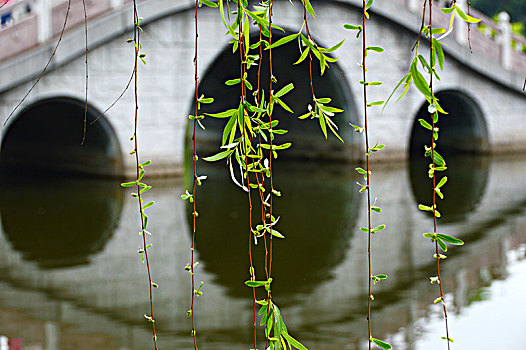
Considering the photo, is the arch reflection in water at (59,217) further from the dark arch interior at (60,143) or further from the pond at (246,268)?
the dark arch interior at (60,143)

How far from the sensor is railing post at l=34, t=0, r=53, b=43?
1046 centimetres

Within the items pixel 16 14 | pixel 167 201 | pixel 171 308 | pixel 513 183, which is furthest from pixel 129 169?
pixel 171 308

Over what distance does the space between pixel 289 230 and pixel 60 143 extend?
22.1 feet

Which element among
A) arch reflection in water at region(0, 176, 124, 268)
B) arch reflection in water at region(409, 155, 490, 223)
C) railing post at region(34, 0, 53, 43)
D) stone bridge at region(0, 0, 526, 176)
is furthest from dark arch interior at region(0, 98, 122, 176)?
arch reflection in water at region(409, 155, 490, 223)

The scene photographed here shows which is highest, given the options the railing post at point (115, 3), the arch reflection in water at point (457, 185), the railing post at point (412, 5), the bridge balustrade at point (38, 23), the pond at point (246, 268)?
the railing post at point (412, 5)

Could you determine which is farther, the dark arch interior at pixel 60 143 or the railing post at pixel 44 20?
the dark arch interior at pixel 60 143

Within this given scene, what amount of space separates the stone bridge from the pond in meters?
1.11

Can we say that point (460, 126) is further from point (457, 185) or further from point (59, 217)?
point (59, 217)

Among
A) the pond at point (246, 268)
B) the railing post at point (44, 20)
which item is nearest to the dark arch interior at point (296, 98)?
the pond at point (246, 268)

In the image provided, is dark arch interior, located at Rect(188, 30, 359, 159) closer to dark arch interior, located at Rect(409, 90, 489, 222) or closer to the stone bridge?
the stone bridge

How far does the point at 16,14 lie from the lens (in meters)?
11.8

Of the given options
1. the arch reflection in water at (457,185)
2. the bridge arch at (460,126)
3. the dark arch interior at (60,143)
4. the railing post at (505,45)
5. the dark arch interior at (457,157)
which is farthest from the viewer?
the bridge arch at (460,126)

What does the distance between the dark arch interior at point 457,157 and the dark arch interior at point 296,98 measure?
4.17 ft

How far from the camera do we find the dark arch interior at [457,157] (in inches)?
394
